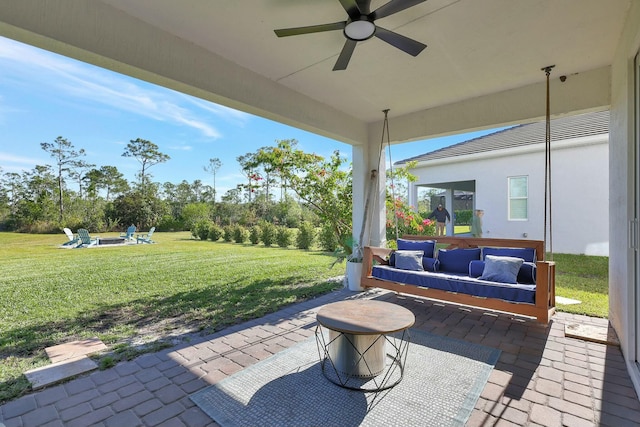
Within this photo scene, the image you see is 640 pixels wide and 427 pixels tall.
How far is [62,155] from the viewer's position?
1480 cm

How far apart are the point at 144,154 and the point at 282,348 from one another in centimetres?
2142

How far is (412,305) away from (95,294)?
4959 mm

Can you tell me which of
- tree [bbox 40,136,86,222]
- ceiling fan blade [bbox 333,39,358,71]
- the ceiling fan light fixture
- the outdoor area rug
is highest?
tree [bbox 40,136,86,222]

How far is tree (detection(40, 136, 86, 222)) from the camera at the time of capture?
1411cm

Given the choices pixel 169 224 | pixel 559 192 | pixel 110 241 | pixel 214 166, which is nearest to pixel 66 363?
pixel 559 192

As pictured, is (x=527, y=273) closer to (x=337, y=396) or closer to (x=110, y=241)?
(x=337, y=396)

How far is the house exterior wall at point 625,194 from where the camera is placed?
2.46 m

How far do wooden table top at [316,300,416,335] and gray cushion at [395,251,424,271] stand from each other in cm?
180

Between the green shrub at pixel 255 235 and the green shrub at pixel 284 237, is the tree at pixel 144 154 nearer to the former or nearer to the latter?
the green shrub at pixel 255 235

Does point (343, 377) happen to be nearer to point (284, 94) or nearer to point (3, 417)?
point (3, 417)

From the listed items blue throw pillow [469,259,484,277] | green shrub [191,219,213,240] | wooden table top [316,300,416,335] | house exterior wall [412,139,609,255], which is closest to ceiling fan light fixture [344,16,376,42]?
wooden table top [316,300,416,335]

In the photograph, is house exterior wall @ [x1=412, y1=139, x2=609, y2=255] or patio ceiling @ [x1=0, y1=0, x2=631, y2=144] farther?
house exterior wall @ [x1=412, y1=139, x2=609, y2=255]

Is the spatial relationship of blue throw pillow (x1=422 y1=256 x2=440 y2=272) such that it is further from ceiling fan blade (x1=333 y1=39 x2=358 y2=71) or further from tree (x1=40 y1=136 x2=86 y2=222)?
tree (x1=40 y1=136 x2=86 y2=222)

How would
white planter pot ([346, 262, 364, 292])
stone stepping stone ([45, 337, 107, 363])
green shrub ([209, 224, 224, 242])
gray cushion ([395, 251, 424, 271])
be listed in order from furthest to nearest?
green shrub ([209, 224, 224, 242]), white planter pot ([346, 262, 364, 292]), gray cushion ([395, 251, 424, 271]), stone stepping stone ([45, 337, 107, 363])
